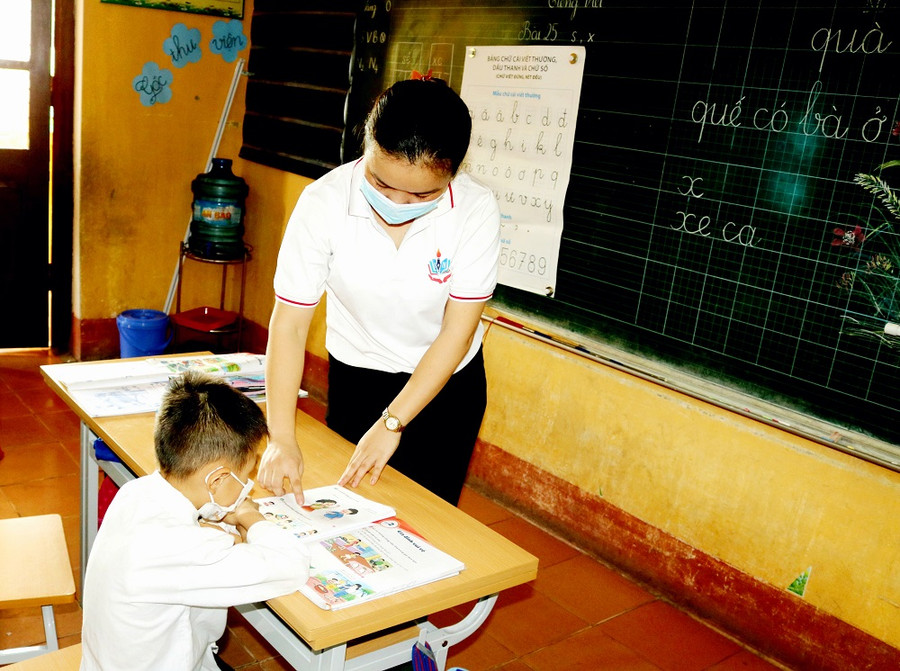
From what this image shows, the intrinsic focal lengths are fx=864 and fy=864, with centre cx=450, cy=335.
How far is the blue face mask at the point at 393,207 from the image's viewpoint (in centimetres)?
178

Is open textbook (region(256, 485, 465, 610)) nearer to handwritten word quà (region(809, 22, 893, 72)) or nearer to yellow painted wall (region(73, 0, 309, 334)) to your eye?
handwritten word quà (region(809, 22, 893, 72))

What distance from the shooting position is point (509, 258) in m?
3.41

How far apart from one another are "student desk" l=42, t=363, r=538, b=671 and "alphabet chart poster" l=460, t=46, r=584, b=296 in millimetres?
1403

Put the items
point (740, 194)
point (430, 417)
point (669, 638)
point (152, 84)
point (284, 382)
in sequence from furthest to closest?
point (152, 84)
point (669, 638)
point (740, 194)
point (430, 417)
point (284, 382)

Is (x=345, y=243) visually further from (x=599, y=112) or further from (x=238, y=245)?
(x=238, y=245)

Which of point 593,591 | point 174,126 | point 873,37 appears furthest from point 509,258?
point 174,126

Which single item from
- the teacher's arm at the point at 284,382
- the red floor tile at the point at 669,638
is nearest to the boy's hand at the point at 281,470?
the teacher's arm at the point at 284,382

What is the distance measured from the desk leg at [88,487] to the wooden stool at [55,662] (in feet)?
2.46

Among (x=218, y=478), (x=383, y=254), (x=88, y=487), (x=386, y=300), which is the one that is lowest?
(x=88, y=487)

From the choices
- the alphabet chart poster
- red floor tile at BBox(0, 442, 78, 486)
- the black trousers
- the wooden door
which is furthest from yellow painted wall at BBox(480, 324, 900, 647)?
the wooden door

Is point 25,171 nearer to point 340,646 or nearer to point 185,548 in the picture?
point 185,548

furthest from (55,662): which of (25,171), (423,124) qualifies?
(25,171)

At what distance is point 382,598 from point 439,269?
772 mm

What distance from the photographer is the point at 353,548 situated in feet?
5.16
